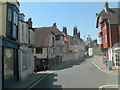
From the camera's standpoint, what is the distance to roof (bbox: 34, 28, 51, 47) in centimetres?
2889

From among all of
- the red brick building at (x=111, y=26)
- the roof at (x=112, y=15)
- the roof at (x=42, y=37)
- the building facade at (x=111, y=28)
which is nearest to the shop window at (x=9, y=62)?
the roof at (x=42, y=37)

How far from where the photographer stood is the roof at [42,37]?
28894 mm

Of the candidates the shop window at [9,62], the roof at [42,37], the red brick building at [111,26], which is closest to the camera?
the shop window at [9,62]

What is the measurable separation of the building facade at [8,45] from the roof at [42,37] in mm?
15557

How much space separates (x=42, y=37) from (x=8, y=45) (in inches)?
792

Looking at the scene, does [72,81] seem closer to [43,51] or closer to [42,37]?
[43,51]

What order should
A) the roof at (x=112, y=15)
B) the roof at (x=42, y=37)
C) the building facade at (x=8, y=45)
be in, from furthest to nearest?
1. the roof at (x=42, y=37)
2. the roof at (x=112, y=15)
3. the building facade at (x=8, y=45)

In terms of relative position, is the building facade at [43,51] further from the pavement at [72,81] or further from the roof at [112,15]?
the roof at [112,15]

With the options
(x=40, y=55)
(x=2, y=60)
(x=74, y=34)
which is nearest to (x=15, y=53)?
(x=2, y=60)

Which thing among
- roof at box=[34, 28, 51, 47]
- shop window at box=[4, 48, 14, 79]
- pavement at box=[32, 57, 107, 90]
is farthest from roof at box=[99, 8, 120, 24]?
shop window at box=[4, 48, 14, 79]

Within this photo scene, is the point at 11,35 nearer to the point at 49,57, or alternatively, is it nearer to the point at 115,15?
the point at 49,57

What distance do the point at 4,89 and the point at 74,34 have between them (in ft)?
168

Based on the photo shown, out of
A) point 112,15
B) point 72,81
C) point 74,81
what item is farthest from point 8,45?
point 112,15

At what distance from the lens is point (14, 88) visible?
419 inches
